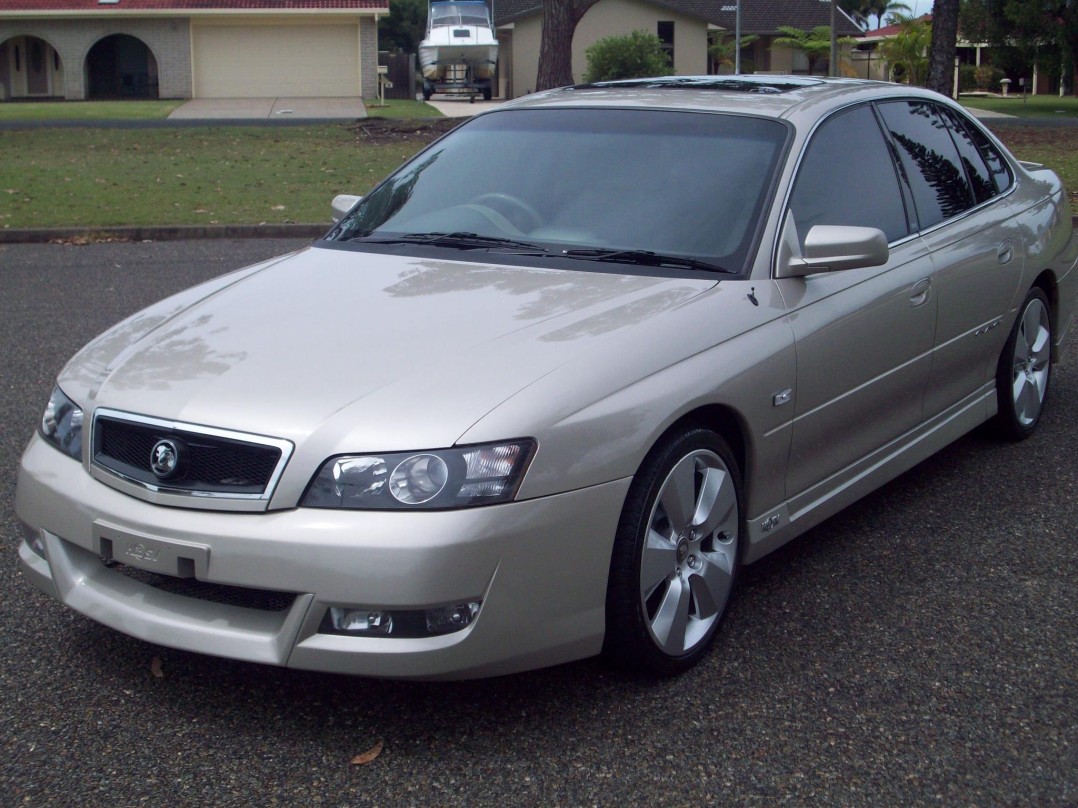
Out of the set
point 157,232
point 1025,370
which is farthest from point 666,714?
point 157,232

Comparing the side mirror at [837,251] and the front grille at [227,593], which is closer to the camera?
the front grille at [227,593]

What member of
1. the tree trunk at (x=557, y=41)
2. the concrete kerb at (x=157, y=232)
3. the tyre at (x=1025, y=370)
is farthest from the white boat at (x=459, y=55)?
the tyre at (x=1025, y=370)

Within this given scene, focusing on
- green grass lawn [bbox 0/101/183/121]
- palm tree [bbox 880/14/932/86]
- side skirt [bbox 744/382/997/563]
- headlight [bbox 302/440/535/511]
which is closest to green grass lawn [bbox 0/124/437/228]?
green grass lawn [bbox 0/101/183/121]

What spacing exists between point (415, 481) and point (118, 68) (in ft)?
149

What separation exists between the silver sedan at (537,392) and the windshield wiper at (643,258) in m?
0.02

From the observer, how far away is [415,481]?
9.80 feet

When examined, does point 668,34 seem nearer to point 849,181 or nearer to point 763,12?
point 763,12

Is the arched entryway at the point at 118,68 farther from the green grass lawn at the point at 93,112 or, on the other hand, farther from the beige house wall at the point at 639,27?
the beige house wall at the point at 639,27

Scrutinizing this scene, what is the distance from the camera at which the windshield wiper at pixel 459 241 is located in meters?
4.23

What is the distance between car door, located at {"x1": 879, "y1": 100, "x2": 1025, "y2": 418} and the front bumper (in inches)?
85.3

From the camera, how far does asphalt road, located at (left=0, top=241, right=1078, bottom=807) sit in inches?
119

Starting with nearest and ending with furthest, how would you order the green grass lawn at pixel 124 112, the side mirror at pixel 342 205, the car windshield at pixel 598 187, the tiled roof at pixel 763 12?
1. the car windshield at pixel 598 187
2. the side mirror at pixel 342 205
3. the green grass lawn at pixel 124 112
4. the tiled roof at pixel 763 12

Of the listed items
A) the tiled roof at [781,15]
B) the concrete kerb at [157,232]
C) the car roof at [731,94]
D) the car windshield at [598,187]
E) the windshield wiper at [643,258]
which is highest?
the tiled roof at [781,15]

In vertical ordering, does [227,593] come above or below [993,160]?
below
